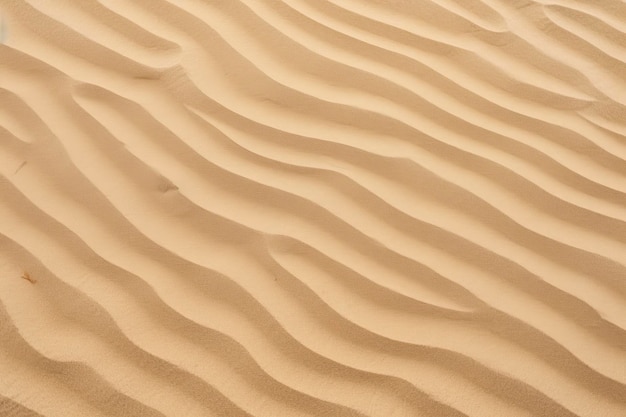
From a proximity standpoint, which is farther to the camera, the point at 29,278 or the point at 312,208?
the point at 312,208

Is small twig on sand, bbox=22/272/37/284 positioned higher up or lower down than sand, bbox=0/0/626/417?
lower down

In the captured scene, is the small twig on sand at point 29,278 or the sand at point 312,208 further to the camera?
the small twig on sand at point 29,278

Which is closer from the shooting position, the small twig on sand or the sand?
the sand

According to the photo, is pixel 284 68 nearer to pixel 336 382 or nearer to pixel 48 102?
pixel 48 102

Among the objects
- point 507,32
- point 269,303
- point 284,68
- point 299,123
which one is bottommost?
point 269,303

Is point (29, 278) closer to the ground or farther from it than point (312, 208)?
closer to the ground

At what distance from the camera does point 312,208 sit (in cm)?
229

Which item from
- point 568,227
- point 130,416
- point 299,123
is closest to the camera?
point 130,416

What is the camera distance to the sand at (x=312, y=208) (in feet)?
6.52

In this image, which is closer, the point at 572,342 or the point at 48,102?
the point at 572,342

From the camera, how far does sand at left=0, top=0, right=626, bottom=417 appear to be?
78.2 inches

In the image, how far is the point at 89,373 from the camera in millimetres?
1962

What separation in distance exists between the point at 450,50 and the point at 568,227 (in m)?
0.83

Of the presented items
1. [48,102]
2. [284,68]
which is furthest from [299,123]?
[48,102]
